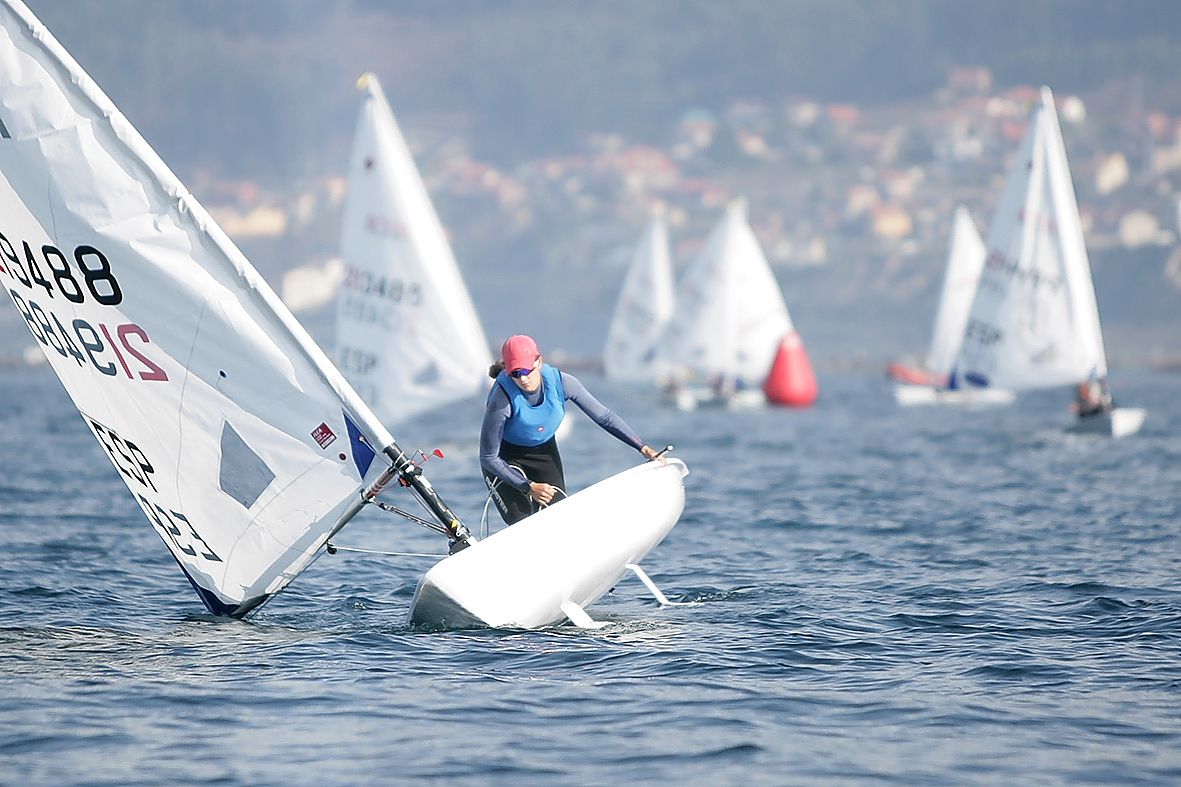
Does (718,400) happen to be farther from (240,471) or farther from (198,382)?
(198,382)

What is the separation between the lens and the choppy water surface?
7.38 m

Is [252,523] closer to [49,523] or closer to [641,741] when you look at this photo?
[641,741]

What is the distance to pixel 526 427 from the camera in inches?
402

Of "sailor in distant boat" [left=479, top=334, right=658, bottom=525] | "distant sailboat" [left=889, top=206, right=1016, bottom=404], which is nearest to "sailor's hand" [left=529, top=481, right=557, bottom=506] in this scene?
"sailor in distant boat" [left=479, top=334, right=658, bottom=525]

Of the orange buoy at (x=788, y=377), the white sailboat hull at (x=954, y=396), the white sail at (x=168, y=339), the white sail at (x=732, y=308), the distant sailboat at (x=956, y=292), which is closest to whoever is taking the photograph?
the white sail at (x=168, y=339)

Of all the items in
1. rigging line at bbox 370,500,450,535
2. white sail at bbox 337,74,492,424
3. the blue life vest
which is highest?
white sail at bbox 337,74,492,424

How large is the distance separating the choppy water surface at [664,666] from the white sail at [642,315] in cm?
3564

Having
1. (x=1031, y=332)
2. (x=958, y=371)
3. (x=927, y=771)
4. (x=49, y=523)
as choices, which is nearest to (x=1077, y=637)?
(x=927, y=771)

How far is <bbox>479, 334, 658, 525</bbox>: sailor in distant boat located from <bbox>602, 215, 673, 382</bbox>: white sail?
4145 centimetres

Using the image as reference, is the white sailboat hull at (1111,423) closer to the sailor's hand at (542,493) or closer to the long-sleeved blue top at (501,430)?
the long-sleeved blue top at (501,430)

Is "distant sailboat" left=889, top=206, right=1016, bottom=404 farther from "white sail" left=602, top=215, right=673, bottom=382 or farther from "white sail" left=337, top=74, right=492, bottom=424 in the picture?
"white sail" left=337, top=74, right=492, bottom=424

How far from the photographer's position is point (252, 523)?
32.3 feet

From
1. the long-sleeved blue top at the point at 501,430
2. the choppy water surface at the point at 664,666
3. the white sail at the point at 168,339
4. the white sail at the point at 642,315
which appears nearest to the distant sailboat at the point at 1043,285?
the choppy water surface at the point at 664,666

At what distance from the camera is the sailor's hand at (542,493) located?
9875 mm
